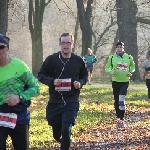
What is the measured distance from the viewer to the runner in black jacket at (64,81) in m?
7.37

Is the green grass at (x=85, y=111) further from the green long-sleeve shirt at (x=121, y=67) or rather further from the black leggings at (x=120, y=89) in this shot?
the green long-sleeve shirt at (x=121, y=67)

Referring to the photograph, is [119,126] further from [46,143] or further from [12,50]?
[12,50]

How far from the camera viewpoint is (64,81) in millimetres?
7391

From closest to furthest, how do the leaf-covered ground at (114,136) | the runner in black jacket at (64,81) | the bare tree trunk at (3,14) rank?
the runner in black jacket at (64,81) → the leaf-covered ground at (114,136) → the bare tree trunk at (3,14)

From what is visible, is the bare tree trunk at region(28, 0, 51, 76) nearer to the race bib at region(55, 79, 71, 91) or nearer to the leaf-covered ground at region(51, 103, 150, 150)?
the leaf-covered ground at region(51, 103, 150, 150)

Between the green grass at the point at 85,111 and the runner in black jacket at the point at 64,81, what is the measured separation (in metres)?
1.56

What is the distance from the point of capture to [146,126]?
459 inches

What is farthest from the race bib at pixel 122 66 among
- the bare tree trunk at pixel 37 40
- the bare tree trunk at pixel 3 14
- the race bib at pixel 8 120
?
the bare tree trunk at pixel 37 40

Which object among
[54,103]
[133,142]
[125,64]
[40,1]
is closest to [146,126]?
[125,64]

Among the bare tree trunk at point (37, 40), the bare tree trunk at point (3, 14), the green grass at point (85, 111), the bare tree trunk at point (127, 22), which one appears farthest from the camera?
the bare tree trunk at point (37, 40)

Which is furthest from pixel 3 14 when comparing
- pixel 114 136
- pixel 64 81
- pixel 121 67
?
pixel 64 81

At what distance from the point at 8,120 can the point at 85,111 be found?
9093mm

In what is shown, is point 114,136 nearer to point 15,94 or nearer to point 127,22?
point 15,94

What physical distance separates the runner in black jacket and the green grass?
61.4 inches
